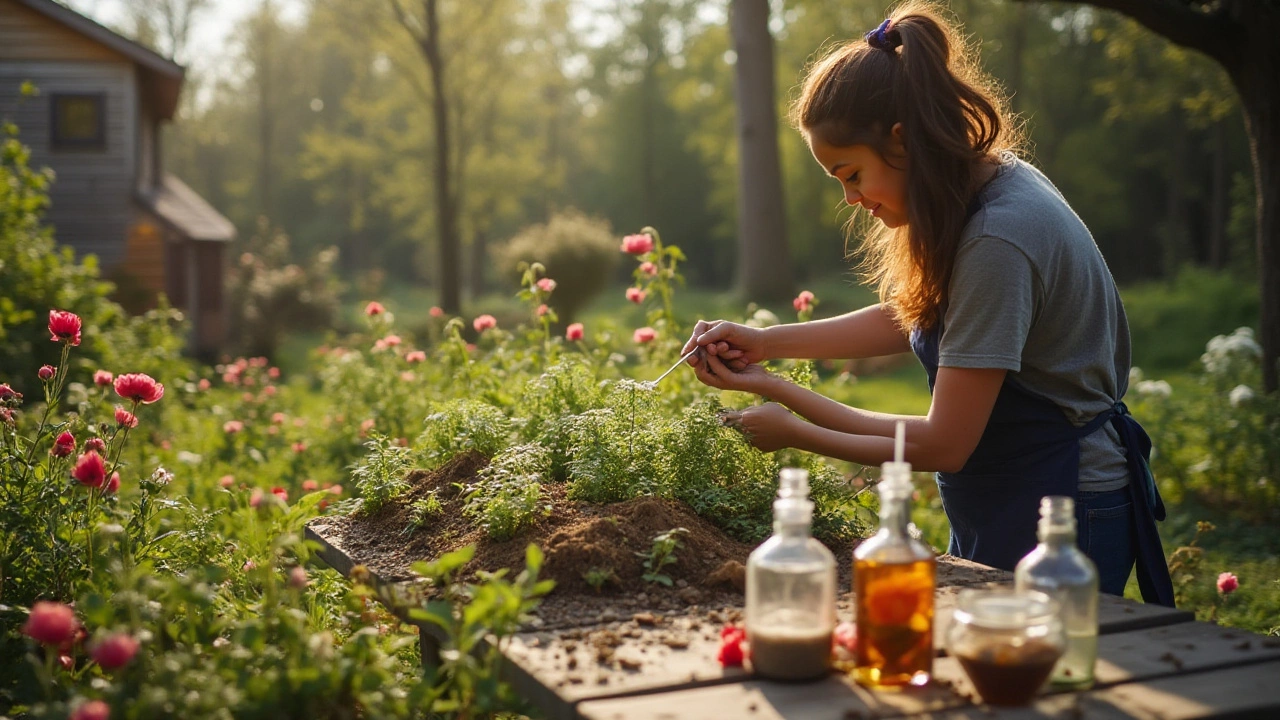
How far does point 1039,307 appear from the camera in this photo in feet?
7.54

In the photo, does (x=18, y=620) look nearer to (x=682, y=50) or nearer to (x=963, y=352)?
(x=963, y=352)

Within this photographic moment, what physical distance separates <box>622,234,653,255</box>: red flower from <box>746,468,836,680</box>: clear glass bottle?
8.90 ft

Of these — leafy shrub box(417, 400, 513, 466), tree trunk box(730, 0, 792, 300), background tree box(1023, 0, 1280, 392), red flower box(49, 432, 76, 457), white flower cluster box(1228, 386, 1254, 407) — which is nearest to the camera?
red flower box(49, 432, 76, 457)

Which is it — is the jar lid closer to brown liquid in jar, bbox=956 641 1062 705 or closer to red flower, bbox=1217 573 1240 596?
brown liquid in jar, bbox=956 641 1062 705

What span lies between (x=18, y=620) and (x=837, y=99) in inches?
87.2

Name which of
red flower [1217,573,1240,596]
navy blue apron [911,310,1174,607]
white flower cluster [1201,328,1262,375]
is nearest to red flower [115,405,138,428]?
navy blue apron [911,310,1174,607]

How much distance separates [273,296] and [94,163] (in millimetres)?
5204

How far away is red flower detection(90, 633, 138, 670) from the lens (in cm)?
153

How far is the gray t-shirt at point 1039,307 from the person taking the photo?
221cm

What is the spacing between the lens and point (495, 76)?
91.5ft

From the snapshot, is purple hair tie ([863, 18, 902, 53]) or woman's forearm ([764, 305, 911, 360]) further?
woman's forearm ([764, 305, 911, 360])

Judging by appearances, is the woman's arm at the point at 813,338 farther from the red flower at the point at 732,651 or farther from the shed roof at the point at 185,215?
the shed roof at the point at 185,215

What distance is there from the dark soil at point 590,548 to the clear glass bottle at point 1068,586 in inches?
25.7

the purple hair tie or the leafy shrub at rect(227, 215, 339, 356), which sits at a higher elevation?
the purple hair tie
